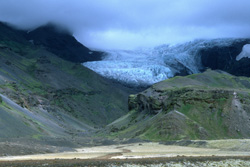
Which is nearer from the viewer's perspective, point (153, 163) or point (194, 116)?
point (153, 163)

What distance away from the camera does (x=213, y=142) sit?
97688mm

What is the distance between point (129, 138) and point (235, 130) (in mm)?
38721

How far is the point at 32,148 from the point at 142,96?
107 m

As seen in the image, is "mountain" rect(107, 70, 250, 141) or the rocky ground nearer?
the rocky ground

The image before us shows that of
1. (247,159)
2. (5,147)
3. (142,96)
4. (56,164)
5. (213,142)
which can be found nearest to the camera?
(56,164)

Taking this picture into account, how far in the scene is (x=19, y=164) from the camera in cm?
4997

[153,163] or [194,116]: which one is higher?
[153,163]

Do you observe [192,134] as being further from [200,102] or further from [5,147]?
[5,147]

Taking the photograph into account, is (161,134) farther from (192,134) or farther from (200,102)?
(200,102)

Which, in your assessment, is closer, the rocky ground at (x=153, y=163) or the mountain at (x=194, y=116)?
the rocky ground at (x=153, y=163)

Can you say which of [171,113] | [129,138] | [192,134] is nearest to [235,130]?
[192,134]

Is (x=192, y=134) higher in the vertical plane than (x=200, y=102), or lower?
lower

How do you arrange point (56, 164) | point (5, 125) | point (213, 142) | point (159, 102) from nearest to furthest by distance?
point (56, 164)
point (213, 142)
point (5, 125)
point (159, 102)

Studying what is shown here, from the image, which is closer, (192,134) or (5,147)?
(5,147)
